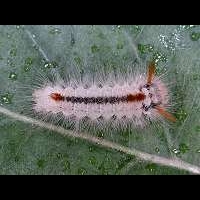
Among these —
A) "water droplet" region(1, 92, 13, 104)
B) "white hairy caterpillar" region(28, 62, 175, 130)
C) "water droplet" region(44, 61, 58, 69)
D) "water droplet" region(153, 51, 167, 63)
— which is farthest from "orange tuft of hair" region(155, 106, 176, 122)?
"water droplet" region(1, 92, 13, 104)

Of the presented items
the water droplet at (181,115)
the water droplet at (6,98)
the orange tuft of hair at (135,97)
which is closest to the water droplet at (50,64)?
the water droplet at (6,98)

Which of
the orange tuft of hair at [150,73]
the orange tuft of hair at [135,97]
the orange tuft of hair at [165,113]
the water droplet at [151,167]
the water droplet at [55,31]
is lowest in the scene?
the water droplet at [151,167]

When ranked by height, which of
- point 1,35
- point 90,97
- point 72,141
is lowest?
point 72,141

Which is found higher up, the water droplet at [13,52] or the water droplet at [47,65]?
the water droplet at [13,52]

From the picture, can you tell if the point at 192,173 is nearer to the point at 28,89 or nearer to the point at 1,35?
the point at 28,89

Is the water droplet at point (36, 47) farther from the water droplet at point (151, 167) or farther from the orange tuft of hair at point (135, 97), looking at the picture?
the water droplet at point (151, 167)

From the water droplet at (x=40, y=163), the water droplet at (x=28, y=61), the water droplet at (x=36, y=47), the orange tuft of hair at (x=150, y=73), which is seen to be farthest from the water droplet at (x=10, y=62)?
the orange tuft of hair at (x=150, y=73)

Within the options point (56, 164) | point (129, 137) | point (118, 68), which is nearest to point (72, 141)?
point (56, 164)

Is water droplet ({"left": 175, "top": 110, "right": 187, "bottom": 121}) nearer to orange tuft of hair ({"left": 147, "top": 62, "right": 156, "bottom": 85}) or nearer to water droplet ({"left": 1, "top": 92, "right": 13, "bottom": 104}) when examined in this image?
orange tuft of hair ({"left": 147, "top": 62, "right": 156, "bottom": 85})

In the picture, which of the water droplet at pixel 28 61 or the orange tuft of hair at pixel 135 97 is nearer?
the orange tuft of hair at pixel 135 97
